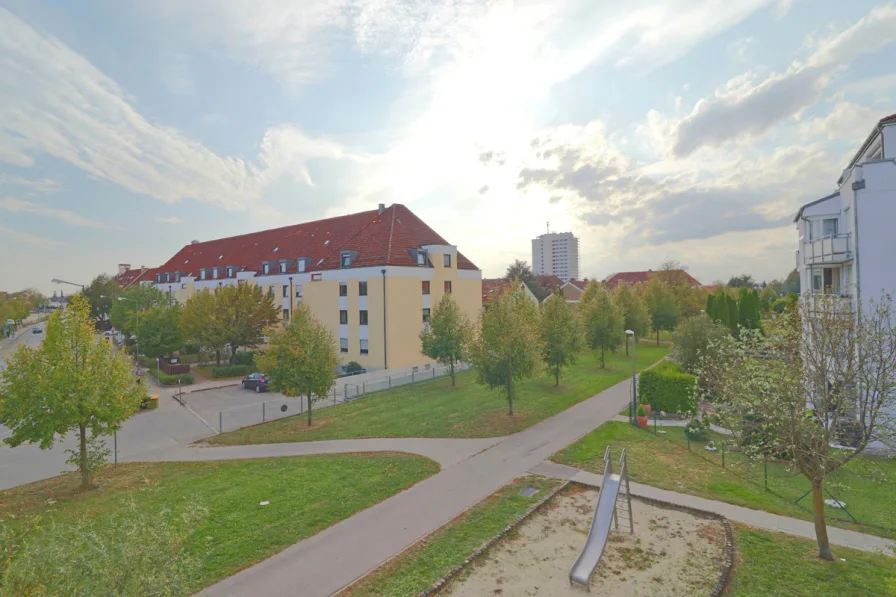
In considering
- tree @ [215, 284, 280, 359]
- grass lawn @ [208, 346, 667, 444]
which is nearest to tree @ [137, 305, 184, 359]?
tree @ [215, 284, 280, 359]

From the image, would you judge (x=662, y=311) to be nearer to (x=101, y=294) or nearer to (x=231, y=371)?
(x=231, y=371)

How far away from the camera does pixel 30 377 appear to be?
1466cm

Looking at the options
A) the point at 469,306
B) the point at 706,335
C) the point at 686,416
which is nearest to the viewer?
the point at 686,416

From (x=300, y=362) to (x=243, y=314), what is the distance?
2115 centimetres

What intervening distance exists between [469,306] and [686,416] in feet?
81.4

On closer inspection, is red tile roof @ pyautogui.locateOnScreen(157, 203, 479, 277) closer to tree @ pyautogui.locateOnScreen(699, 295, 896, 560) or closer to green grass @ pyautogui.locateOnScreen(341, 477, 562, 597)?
green grass @ pyautogui.locateOnScreen(341, 477, 562, 597)

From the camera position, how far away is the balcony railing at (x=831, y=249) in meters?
20.4

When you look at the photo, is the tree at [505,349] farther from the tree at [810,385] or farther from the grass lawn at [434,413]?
the tree at [810,385]

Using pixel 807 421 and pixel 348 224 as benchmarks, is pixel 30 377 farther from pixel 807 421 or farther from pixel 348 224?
pixel 348 224

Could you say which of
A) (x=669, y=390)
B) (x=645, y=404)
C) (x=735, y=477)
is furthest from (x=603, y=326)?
(x=735, y=477)

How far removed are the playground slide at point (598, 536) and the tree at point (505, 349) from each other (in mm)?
10349

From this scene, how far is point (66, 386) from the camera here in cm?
1470

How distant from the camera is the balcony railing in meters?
20.4

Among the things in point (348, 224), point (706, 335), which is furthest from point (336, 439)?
point (348, 224)
